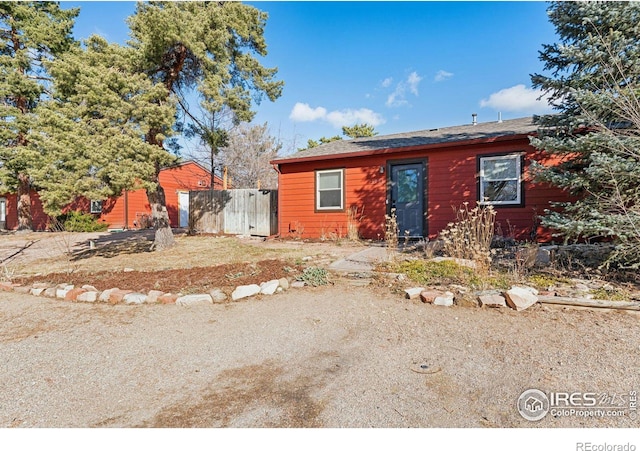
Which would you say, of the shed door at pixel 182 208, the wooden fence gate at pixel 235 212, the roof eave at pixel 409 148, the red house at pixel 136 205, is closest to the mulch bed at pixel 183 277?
the roof eave at pixel 409 148

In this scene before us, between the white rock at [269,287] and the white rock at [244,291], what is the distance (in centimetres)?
7

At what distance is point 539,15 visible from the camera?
568 cm

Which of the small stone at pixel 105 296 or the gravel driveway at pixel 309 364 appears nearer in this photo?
the gravel driveway at pixel 309 364

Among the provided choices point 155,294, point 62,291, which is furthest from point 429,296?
point 62,291

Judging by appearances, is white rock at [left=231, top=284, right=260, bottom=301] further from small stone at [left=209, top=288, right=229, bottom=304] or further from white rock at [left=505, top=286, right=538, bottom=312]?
white rock at [left=505, top=286, right=538, bottom=312]

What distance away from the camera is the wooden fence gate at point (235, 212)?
A: 432 inches

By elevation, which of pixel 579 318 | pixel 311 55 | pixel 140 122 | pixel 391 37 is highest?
pixel 311 55

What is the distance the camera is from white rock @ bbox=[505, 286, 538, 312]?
3229mm

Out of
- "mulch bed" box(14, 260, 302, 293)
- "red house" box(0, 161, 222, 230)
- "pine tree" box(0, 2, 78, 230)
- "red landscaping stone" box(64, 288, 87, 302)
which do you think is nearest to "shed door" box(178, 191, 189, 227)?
"red house" box(0, 161, 222, 230)

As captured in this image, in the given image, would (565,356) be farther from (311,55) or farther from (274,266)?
(311,55)

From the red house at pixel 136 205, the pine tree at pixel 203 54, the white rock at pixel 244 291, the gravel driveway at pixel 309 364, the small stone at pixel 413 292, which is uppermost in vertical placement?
the pine tree at pixel 203 54

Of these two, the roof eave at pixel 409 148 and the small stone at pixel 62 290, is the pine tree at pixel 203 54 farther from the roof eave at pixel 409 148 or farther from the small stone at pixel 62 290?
the small stone at pixel 62 290
